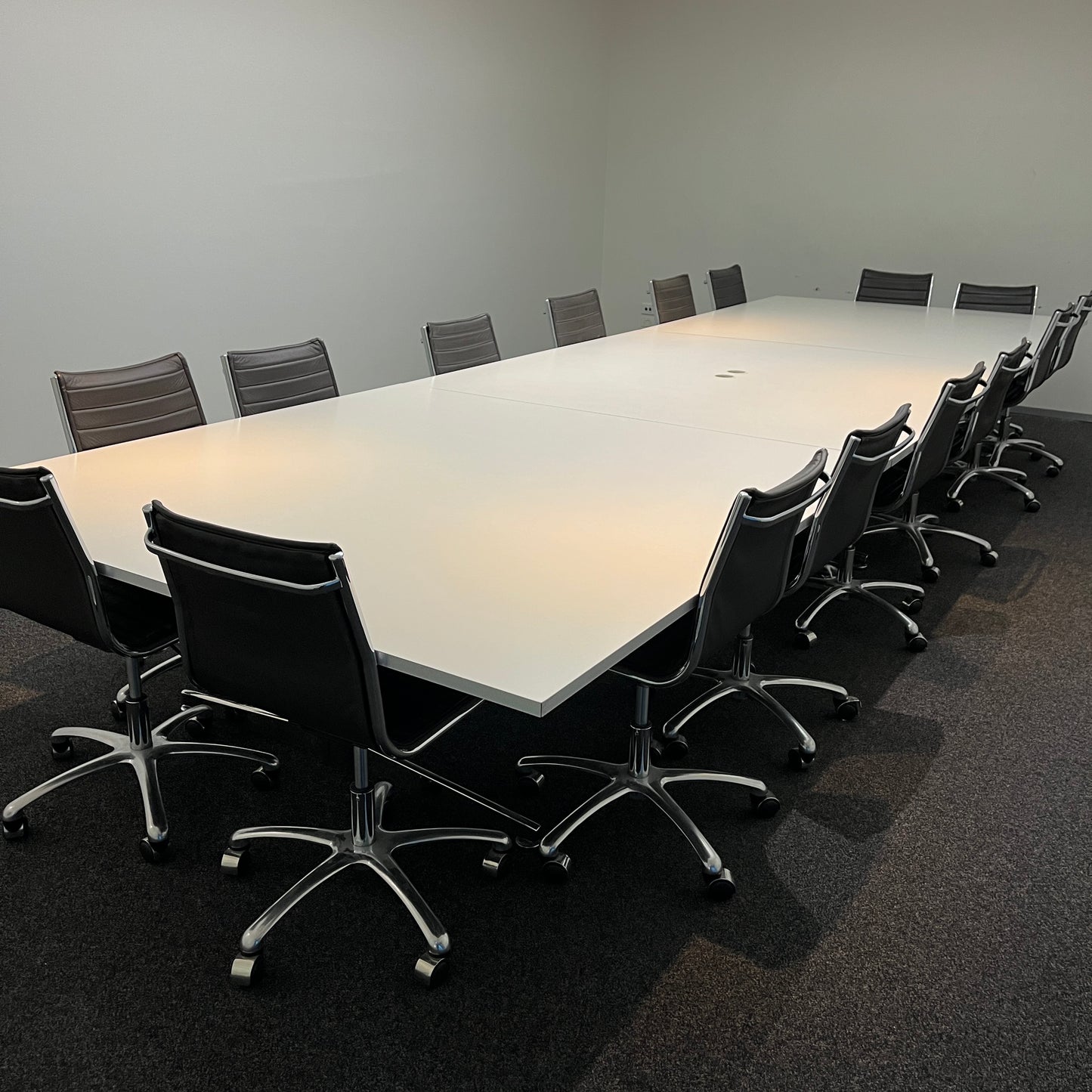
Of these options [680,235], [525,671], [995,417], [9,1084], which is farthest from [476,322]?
[680,235]

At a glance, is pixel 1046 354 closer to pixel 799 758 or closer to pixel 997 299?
pixel 997 299

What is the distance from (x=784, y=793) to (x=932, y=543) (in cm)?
231

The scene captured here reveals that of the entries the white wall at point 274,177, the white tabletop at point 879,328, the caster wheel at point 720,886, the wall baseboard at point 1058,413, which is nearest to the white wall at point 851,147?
the wall baseboard at point 1058,413

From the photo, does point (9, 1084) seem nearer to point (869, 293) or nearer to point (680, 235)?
point (869, 293)

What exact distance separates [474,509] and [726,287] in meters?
4.60

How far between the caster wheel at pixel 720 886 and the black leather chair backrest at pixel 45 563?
4.54ft

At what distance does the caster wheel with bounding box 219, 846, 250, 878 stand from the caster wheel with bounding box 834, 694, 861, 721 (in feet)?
5.55

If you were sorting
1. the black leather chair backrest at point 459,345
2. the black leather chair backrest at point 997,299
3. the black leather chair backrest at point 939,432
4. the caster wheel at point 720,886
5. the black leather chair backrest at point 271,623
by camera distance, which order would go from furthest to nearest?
1. the black leather chair backrest at point 997,299
2. the black leather chair backrest at point 459,345
3. the black leather chair backrest at point 939,432
4. the caster wheel at point 720,886
5. the black leather chair backrest at point 271,623

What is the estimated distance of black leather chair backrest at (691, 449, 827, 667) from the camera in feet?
6.56

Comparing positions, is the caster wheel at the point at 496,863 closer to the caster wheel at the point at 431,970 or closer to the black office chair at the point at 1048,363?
the caster wheel at the point at 431,970

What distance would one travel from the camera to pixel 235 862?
2.25 meters

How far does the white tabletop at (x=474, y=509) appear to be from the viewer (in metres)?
1.81

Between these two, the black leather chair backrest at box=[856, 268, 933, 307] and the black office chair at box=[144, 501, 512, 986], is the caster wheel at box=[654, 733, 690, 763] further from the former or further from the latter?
the black leather chair backrest at box=[856, 268, 933, 307]

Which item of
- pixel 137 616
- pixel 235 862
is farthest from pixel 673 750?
pixel 137 616
